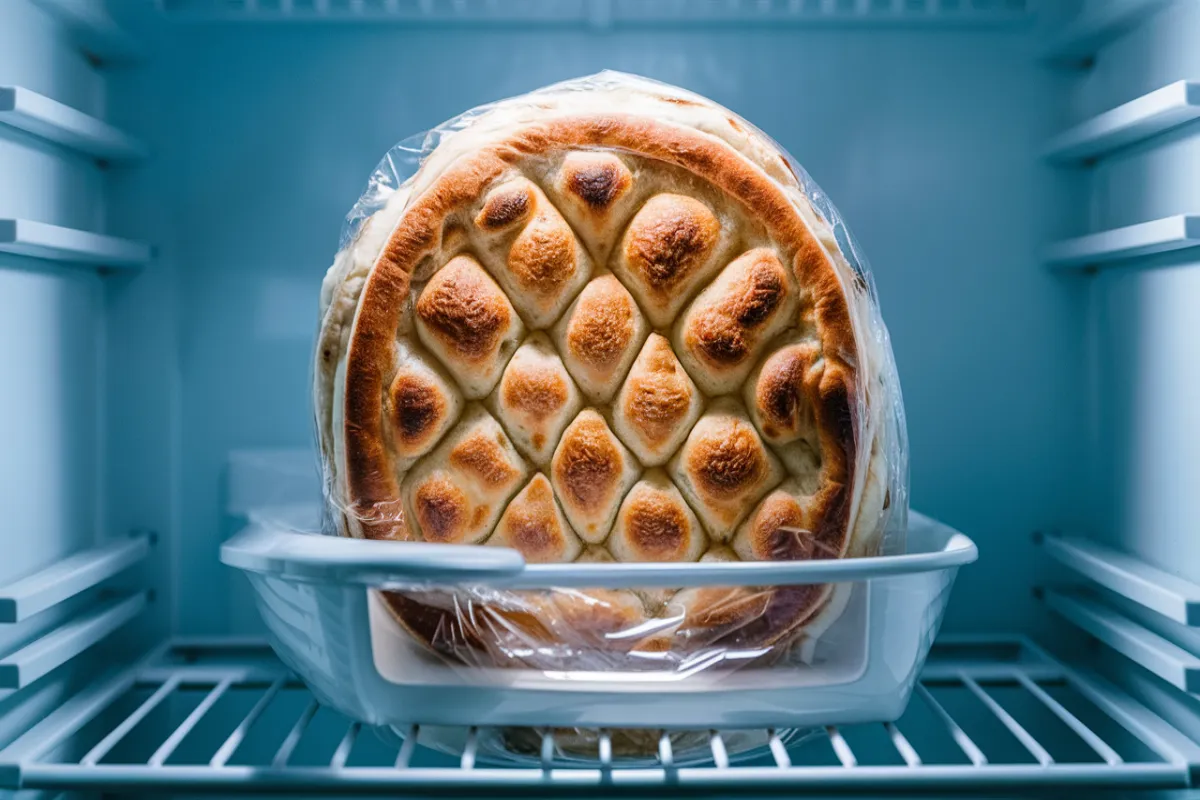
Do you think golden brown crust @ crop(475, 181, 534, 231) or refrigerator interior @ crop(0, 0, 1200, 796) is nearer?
golden brown crust @ crop(475, 181, 534, 231)

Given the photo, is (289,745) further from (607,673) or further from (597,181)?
(597,181)

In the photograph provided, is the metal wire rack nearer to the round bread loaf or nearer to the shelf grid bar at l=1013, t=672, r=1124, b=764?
the shelf grid bar at l=1013, t=672, r=1124, b=764

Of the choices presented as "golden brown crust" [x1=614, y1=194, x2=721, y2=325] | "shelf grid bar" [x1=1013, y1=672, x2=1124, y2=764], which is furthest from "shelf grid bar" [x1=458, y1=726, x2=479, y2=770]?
"shelf grid bar" [x1=1013, y1=672, x2=1124, y2=764]

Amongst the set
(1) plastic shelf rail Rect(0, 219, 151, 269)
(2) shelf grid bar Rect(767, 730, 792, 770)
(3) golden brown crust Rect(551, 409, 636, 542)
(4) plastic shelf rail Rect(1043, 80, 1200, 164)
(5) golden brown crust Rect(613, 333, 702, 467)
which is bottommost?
(2) shelf grid bar Rect(767, 730, 792, 770)

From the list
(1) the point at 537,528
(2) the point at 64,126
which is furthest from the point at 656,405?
(2) the point at 64,126

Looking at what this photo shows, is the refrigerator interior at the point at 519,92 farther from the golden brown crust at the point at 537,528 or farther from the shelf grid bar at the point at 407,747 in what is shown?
the golden brown crust at the point at 537,528

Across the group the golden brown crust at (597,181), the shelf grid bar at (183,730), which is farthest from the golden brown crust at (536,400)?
the shelf grid bar at (183,730)
